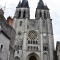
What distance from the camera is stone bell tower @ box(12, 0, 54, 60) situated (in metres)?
23.7

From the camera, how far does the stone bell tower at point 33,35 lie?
23703 mm

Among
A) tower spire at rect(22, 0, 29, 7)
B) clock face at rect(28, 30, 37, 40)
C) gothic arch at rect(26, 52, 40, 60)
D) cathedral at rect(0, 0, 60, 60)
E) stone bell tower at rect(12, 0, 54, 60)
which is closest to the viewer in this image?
cathedral at rect(0, 0, 60, 60)

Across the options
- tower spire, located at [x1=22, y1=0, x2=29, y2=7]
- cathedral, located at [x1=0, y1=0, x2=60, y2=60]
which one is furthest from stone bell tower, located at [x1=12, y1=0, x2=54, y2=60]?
tower spire, located at [x1=22, y1=0, x2=29, y2=7]

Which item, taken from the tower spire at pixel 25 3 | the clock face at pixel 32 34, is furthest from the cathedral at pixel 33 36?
the tower spire at pixel 25 3

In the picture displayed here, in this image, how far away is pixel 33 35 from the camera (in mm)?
26406

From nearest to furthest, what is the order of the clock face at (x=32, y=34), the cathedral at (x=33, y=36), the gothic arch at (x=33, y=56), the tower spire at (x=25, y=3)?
the cathedral at (x=33, y=36) < the gothic arch at (x=33, y=56) < the clock face at (x=32, y=34) < the tower spire at (x=25, y=3)

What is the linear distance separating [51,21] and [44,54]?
9.05 meters

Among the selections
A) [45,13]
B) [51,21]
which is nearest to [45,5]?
[45,13]

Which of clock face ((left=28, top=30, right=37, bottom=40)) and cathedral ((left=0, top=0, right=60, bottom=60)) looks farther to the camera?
clock face ((left=28, top=30, right=37, bottom=40))

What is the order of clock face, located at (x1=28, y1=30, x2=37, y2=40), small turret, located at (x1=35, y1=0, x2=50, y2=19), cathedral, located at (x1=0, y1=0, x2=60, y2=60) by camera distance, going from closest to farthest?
cathedral, located at (x1=0, y1=0, x2=60, y2=60) < clock face, located at (x1=28, y1=30, x2=37, y2=40) < small turret, located at (x1=35, y1=0, x2=50, y2=19)

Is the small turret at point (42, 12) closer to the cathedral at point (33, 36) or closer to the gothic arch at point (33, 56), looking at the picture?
the cathedral at point (33, 36)

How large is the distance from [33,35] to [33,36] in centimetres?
24

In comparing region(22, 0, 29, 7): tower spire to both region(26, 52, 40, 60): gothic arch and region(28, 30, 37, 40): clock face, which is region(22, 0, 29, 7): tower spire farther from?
region(26, 52, 40, 60): gothic arch

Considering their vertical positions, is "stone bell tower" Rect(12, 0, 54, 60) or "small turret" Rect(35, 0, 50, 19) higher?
"small turret" Rect(35, 0, 50, 19)
